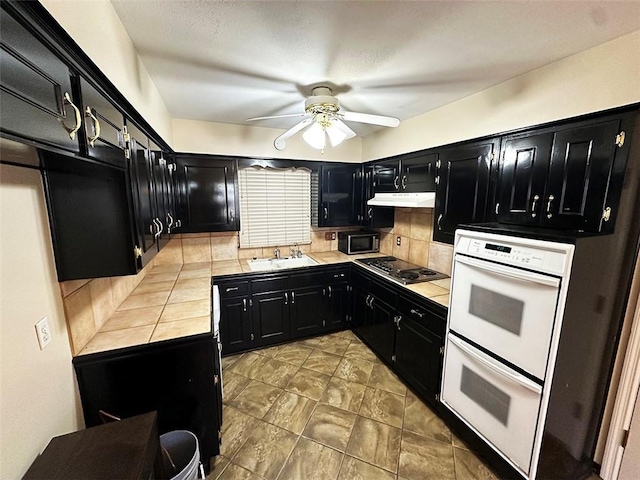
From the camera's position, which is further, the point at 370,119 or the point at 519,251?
the point at 370,119

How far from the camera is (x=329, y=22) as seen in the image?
1.26m

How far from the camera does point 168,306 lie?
6.15ft

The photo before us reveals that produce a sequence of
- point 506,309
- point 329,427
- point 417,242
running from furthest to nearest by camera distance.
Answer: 1. point 417,242
2. point 329,427
3. point 506,309

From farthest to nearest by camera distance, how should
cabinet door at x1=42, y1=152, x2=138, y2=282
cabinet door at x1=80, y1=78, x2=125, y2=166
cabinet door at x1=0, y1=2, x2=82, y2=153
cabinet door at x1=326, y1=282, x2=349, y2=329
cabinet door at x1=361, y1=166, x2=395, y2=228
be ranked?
cabinet door at x1=361, y1=166, x2=395, y2=228
cabinet door at x1=326, y1=282, x2=349, y2=329
cabinet door at x1=42, y1=152, x2=138, y2=282
cabinet door at x1=80, y1=78, x2=125, y2=166
cabinet door at x1=0, y1=2, x2=82, y2=153

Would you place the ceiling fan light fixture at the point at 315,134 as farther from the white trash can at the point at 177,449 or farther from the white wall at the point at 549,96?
the white trash can at the point at 177,449

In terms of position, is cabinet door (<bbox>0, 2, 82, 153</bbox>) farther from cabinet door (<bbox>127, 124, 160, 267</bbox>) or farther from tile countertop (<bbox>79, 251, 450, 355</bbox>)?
tile countertop (<bbox>79, 251, 450, 355</bbox>)

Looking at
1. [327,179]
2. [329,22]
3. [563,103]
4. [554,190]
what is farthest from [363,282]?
[329,22]

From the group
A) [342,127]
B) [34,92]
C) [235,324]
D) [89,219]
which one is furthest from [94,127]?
[235,324]

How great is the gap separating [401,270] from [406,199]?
72cm

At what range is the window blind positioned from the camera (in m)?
3.19

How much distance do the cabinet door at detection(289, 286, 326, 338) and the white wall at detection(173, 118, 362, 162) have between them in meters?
1.62

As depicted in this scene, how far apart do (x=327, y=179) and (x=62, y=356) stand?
280cm

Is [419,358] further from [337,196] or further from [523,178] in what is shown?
[337,196]

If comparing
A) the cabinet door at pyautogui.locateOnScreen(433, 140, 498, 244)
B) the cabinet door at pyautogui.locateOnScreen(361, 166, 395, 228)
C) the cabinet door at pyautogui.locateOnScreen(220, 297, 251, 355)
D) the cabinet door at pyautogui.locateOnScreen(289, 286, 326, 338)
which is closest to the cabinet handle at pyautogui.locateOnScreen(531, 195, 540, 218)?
the cabinet door at pyautogui.locateOnScreen(433, 140, 498, 244)
